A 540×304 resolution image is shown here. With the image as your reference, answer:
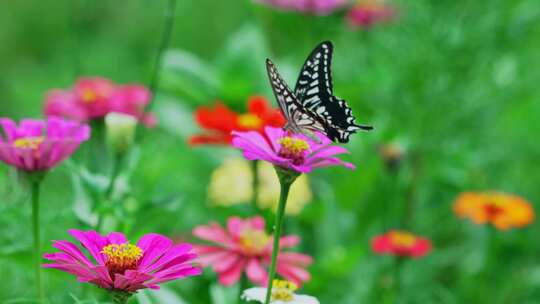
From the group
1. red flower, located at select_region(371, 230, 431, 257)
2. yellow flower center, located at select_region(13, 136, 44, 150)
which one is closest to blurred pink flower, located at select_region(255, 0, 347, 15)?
red flower, located at select_region(371, 230, 431, 257)

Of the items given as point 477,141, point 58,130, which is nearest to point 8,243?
point 58,130

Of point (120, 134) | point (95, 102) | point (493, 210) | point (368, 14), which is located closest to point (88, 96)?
point (95, 102)

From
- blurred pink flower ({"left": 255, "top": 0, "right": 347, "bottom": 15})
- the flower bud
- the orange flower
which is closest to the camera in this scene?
the flower bud

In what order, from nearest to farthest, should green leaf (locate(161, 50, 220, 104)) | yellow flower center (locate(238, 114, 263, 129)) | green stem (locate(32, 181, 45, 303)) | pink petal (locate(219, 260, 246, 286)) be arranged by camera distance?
green stem (locate(32, 181, 45, 303)), pink petal (locate(219, 260, 246, 286)), yellow flower center (locate(238, 114, 263, 129)), green leaf (locate(161, 50, 220, 104))

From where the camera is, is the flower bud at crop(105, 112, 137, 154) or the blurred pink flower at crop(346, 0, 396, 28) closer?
the flower bud at crop(105, 112, 137, 154)

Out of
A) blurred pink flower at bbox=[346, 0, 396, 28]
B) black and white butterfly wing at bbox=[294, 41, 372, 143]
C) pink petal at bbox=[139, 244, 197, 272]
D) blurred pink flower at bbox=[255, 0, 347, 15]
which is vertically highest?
blurred pink flower at bbox=[346, 0, 396, 28]

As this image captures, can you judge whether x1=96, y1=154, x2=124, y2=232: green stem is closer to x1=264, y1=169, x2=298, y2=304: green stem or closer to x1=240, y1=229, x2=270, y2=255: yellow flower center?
x1=240, y1=229, x2=270, y2=255: yellow flower center

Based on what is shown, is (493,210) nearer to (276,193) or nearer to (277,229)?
(276,193)

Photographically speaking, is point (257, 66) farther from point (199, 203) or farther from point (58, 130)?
point (58, 130)
